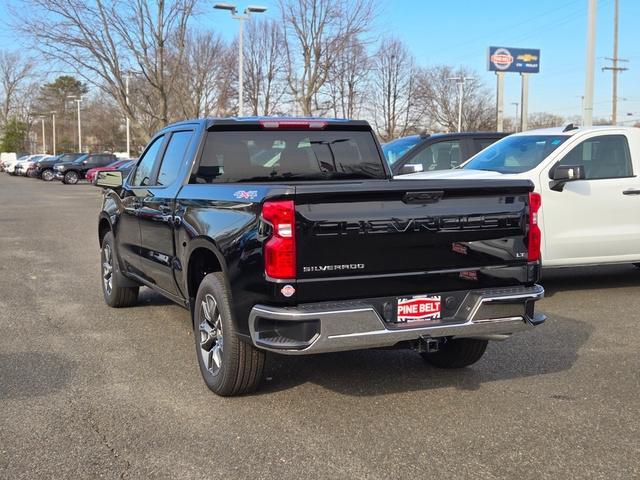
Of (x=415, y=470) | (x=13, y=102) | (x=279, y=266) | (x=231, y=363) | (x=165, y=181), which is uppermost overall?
(x=13, y=102)

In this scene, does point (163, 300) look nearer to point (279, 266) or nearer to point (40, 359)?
point (40, 359)

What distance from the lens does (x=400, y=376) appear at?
510 cm

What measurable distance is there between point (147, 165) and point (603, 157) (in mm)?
5174

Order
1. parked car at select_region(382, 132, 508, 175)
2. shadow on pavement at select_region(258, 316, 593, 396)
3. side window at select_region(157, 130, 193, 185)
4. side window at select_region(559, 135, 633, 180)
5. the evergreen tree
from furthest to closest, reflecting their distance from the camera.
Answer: the evergreen tree
parked car at select_region(382, 132, 508, 175)
side window at select_region(559, 135, 633, 180)
side window at select_region(157, 130, 193, 185)
shadow on pavement at select_region(258, 316, 593, 396)

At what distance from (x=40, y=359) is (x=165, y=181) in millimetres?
1742

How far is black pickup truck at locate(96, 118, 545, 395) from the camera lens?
3.89 meters

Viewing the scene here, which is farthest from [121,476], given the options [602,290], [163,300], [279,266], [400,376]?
[602,290]

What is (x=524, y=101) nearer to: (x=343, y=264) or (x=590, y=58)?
(x=590, y=58)

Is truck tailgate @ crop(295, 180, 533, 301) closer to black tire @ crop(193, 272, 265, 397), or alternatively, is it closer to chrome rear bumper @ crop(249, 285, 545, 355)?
chrome rear bumper @ crop(249, 285, 545, 355)

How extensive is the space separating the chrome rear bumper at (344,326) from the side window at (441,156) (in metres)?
6.96

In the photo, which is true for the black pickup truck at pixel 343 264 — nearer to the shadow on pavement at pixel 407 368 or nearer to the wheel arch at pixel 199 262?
the wheel arch at pixel 199 262

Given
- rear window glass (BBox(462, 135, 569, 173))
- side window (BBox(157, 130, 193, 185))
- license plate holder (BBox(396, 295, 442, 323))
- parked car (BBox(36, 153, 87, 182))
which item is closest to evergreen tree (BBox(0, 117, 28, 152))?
parked car (BBox(36, 153, 87, 182))

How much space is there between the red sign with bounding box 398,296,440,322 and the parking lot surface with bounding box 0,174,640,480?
633mm

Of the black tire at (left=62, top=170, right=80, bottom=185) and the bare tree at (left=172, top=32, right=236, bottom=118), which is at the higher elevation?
the bare tree at (left=172, top=32, right=236, bottom=118)
